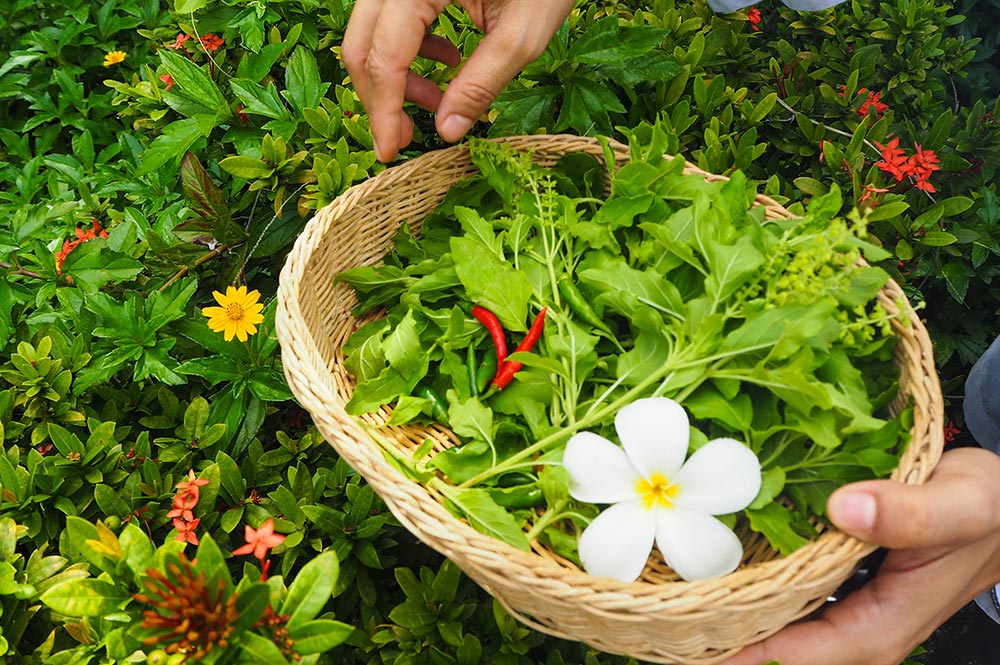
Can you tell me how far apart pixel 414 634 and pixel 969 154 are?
1.62 m

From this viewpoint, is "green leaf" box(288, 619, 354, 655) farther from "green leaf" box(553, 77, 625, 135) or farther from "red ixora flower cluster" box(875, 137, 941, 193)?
"red ixora flower cluster" box(875, 137, 941, 193)

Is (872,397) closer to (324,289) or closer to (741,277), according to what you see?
(741,277)

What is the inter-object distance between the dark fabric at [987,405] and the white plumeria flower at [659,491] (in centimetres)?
69

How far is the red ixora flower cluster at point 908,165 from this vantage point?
1.52 meters

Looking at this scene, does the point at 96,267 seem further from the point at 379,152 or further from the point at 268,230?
the point at 379,152

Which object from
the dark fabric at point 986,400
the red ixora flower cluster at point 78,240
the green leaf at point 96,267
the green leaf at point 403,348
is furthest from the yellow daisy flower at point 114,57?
the dark fabric at point 986,400

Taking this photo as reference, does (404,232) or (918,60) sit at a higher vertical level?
(918,60)

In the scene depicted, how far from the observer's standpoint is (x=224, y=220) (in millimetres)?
1640

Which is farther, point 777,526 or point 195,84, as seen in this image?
point 195,84

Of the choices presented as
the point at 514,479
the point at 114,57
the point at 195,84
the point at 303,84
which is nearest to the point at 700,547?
the point at 514,479

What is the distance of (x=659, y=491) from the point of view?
3.69ft

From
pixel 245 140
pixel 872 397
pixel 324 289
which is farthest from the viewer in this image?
pixel 245 140

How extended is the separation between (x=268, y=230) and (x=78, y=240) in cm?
44

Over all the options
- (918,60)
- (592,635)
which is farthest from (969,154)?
(592,635)
